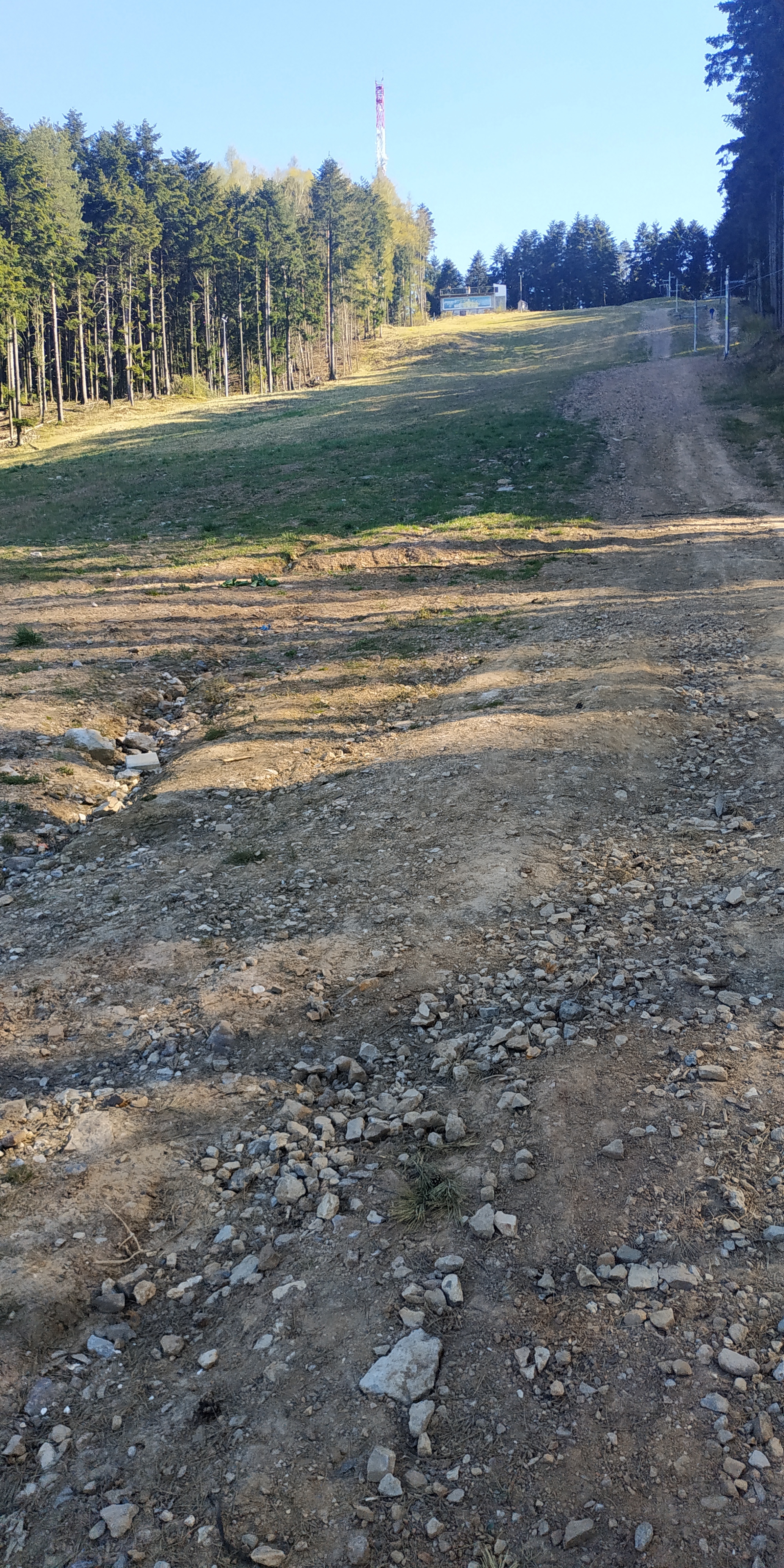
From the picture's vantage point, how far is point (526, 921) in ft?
23.2

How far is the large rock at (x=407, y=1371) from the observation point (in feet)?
12.4

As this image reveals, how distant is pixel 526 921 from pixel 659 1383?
12.0 ft

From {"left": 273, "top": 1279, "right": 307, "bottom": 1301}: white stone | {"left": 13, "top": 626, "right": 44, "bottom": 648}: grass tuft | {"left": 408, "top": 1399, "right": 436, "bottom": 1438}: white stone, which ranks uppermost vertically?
{"left": 13, "top": 626, "right": 44, "bottom": 648}: grass tuft

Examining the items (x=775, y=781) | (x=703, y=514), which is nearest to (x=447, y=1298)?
(x=775, y=781)

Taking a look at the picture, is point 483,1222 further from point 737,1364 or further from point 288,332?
point 288,332

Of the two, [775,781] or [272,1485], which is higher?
[775,781]

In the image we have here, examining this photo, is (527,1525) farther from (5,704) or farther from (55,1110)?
(5,704)

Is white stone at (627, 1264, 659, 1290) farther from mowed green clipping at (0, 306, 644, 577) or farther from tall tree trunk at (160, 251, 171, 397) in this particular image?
tall tree trunk at (160, 251, 171, 397)

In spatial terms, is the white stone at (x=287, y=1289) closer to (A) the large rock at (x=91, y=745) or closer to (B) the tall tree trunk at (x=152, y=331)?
(A) the large rock at (x=91, y=745)

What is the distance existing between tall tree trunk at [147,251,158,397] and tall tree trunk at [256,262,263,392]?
7.91 meters

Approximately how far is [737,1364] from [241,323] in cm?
7744

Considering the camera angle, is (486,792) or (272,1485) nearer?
(272,1485)

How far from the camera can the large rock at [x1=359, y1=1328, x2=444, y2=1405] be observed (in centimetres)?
379

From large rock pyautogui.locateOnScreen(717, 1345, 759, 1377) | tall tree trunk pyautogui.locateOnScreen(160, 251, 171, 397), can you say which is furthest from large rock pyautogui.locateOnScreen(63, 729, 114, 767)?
tall tree trunk pyautogui.locateOnScreen(160, 251, 171, 397)
